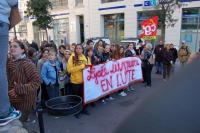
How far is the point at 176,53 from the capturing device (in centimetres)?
1170

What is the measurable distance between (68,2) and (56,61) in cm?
2305

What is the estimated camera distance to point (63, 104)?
20.1 feet

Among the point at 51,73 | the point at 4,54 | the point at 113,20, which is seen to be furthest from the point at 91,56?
the point at 113,20

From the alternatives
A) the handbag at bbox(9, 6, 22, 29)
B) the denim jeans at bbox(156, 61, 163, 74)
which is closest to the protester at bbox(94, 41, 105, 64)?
the denim jeans at bbox(156, 61, 163, 74)

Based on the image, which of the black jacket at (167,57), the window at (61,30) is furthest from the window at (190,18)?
the window at (61,30)

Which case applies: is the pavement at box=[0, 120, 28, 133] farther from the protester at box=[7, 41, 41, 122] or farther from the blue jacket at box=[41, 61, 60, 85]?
the blue jacket at box=[41, 61, 60, 85]

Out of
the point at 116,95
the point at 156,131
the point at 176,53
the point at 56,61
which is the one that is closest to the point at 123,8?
the point at 176,53

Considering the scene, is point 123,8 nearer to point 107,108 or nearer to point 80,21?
point 80,21

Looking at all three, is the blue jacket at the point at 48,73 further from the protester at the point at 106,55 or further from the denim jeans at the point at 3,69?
the denim jeans at the point at 3,69

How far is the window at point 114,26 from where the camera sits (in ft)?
76.5

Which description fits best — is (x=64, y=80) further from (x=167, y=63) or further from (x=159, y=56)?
(x=159, y=56)

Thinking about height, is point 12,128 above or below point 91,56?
below

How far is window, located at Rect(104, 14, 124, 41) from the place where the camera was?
2333 centimetres

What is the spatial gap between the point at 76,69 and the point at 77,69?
0.03m
